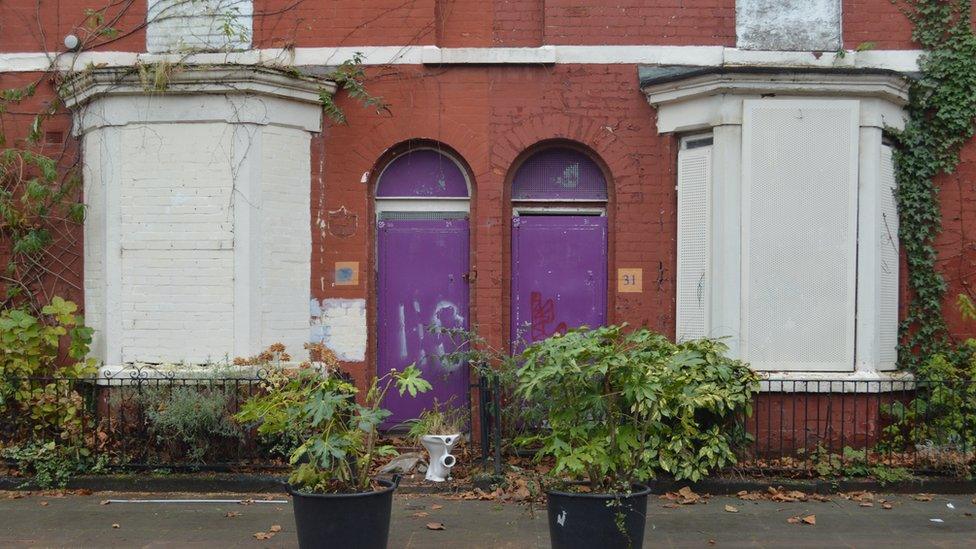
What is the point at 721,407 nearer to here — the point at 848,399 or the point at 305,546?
the point at 848,399

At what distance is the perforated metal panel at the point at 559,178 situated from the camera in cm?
1001

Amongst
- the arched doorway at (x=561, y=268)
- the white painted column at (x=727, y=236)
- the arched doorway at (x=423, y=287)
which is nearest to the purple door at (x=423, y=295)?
the arched doorway at (x=423, y=287)

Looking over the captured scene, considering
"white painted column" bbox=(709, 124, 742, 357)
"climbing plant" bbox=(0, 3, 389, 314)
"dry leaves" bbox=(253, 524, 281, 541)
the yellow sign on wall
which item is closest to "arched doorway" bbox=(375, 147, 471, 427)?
"climbing plant" bbox=(0, 3, 389, 314)

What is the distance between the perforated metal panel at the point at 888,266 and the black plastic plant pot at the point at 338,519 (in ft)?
18.2

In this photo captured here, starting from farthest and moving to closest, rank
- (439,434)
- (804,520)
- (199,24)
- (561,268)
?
1. (561,268)
2. (199,24)
3. (439,434)
4. (804,520)

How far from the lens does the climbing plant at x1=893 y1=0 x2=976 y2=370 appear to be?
9.51 m

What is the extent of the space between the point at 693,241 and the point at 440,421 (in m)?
2.99

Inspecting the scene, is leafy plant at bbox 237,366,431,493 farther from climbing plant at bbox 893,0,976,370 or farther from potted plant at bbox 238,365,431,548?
climbing plant at bbox 893,0,976,370

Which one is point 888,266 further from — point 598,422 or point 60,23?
point 60,23

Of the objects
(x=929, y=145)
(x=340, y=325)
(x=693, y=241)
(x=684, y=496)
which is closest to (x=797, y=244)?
(x=693, y=241)

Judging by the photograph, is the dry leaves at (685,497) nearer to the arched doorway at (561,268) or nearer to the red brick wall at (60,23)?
the arched doorway at (561,268)

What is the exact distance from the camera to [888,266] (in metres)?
9.48

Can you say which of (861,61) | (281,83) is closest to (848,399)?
(861,61)

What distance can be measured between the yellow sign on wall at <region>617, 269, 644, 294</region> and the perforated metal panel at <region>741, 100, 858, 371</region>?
1.06 metres
